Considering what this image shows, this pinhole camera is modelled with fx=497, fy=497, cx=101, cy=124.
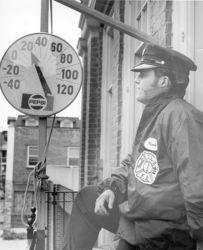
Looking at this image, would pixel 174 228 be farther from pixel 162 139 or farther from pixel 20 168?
pixel 20 168

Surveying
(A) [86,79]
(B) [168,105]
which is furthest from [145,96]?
(A) [86,79]

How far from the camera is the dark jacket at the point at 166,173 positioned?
7.54 feet

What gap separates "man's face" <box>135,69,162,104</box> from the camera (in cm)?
277

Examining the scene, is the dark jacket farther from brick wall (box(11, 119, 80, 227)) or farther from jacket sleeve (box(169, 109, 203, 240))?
brick wall (box(11, 119, 80, 227))

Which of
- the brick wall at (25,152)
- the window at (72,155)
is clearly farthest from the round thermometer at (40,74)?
the window at (72,155)

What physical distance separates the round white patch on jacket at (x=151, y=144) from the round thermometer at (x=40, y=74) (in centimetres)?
198

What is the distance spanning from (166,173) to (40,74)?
224 cm

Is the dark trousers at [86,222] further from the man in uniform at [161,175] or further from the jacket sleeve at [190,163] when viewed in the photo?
the jacket sleeve at [190,163]

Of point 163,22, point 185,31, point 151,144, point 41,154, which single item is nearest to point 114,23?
point 185,31

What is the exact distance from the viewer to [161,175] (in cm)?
248

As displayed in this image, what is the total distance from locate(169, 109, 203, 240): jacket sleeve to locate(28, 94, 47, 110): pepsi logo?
2211 millimetres

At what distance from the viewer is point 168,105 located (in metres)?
2.59

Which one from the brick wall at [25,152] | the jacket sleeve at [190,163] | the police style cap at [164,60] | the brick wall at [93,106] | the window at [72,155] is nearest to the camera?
the jacket sleeve at [190,163]

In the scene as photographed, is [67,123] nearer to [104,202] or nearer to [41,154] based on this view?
[41,154]
